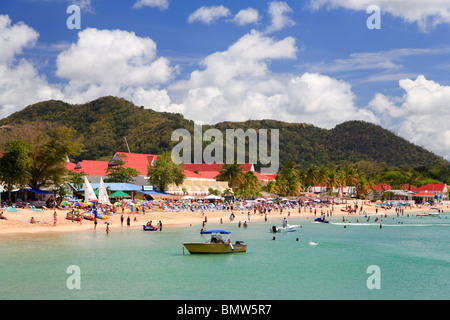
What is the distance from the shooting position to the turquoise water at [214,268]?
21953mm

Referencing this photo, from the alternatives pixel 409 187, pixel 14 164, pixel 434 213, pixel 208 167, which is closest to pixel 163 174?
pixel 14 164

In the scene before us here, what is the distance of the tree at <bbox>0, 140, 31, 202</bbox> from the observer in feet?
157

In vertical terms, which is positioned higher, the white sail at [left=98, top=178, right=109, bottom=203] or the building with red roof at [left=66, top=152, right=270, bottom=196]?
the building with red roof at [left=66, top=152, right=270, bottom=196]

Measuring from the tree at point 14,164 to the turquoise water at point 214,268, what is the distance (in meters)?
12.4

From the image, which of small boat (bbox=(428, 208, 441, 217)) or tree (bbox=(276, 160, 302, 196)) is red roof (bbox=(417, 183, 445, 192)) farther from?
tree (bbox=(276, 160, 302, 196))

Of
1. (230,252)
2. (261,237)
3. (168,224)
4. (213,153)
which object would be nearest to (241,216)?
(168,224)

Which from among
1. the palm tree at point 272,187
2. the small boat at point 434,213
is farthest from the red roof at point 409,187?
the palm tree at point 272,187

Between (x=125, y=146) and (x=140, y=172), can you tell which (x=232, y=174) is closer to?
(x=140, y=172)

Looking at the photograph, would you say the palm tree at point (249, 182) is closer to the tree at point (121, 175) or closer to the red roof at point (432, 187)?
the tree at point (121, 175)

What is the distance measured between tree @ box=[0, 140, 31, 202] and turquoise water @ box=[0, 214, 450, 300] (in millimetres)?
12414

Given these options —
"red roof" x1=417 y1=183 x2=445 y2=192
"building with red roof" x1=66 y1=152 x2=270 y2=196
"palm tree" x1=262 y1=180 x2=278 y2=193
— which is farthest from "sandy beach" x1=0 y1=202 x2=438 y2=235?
"red roof" x1=417 y1=183 x2=445 y2=192

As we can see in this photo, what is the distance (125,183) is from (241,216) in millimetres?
18437

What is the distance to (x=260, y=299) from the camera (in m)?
21.0

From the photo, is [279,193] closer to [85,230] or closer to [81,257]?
[85,230]
